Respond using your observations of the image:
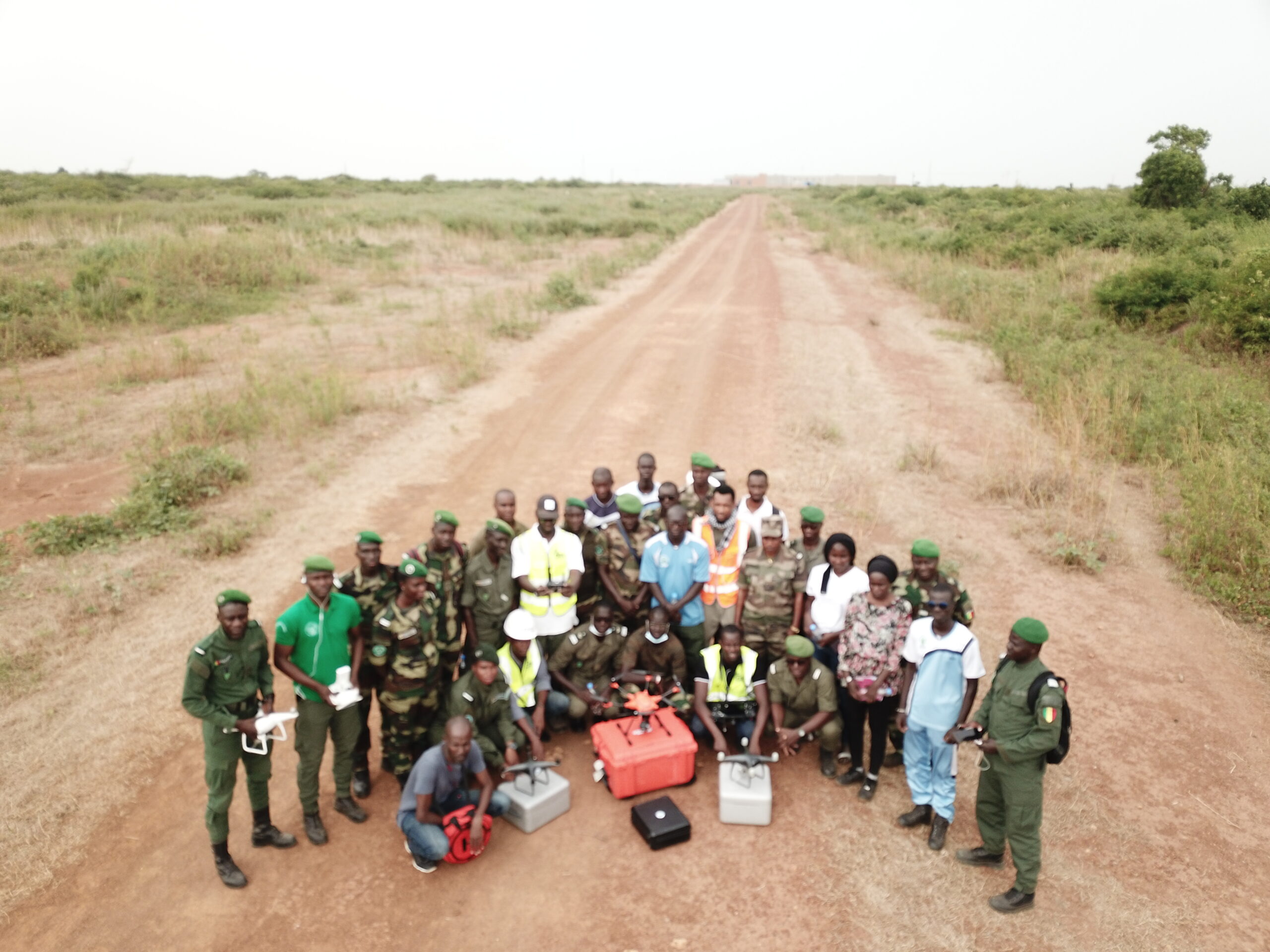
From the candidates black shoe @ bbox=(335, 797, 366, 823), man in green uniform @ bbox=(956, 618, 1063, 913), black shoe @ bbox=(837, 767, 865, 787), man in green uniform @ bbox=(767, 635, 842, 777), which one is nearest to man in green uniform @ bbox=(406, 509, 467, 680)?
black shoe @ bbox=(335, 797, 366, 823)

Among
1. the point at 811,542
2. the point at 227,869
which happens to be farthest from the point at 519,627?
the point at 811,542

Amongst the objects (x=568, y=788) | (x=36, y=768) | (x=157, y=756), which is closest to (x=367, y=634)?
(x=568, y=788)

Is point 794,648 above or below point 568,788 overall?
above

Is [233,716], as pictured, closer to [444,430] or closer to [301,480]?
[301,480]

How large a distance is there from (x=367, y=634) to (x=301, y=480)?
652cm

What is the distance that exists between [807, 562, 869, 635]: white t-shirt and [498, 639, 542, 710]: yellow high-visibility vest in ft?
7.47

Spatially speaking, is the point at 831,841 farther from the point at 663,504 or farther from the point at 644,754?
the point at 663,504

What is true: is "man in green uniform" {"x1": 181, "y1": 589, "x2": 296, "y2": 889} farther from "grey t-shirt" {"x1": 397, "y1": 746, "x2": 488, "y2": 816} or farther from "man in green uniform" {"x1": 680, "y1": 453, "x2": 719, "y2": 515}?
"man in green uniform" {"x1": 680, "y1": 453, "x2": 719, "y2": 515}

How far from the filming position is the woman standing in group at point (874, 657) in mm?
6047

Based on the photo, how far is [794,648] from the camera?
611 centimetres

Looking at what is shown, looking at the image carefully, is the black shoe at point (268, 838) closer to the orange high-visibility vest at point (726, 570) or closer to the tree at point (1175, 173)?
the orange high-visibility vest at point (726, 570)

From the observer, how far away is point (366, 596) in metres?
6.05

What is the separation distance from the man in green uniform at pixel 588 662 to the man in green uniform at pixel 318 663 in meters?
1.73

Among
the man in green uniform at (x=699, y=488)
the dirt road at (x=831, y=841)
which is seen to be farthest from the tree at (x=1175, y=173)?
the man in green uniform at (x=699, y=488)
